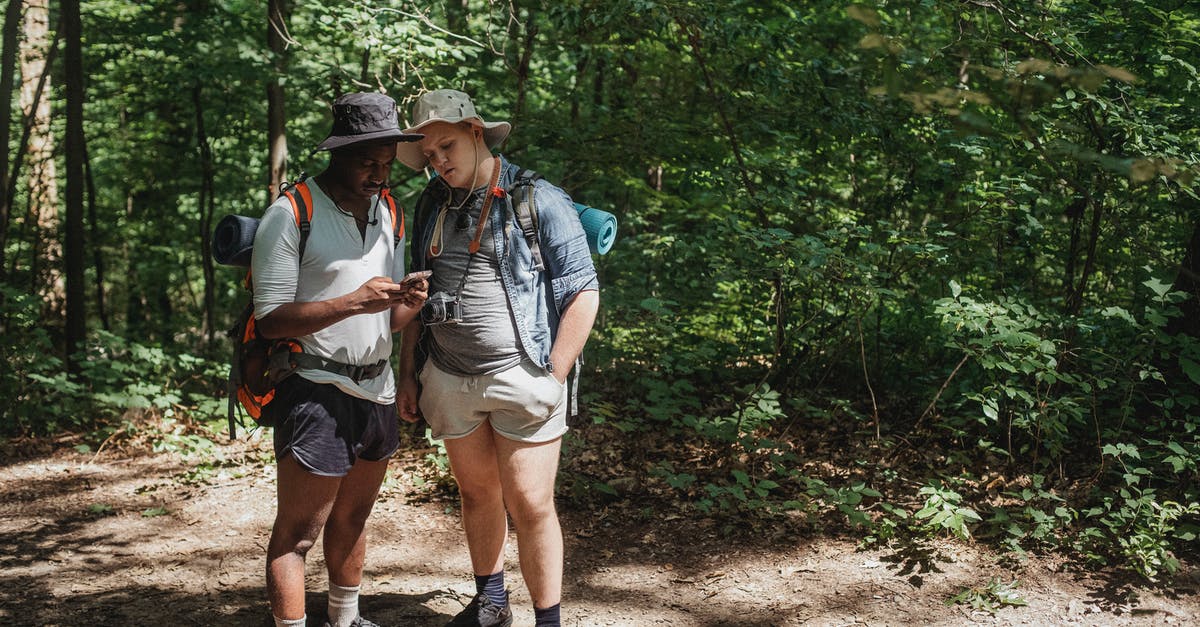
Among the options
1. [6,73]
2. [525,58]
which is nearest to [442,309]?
[525,58]

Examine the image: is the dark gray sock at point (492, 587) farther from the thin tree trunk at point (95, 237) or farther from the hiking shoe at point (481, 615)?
the thin tree trunk at point (95, 237)

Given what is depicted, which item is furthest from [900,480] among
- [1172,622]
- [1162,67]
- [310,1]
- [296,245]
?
[310,1]

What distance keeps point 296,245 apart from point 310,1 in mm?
4007

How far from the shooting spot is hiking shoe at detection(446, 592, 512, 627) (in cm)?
339

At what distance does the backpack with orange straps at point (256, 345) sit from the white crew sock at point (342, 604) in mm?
762

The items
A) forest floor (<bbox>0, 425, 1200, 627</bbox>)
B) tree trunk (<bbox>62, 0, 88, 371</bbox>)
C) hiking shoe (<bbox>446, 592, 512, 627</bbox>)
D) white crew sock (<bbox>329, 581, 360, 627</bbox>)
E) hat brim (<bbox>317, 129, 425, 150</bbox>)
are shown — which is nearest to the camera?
hat brim (<bbox>317, 129, 425, 150</bbox>)

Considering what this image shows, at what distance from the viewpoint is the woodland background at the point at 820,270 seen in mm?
4668

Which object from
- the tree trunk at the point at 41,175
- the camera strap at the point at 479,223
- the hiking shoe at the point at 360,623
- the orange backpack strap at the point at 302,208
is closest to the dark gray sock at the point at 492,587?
the hiking shoe at the point at 360,623

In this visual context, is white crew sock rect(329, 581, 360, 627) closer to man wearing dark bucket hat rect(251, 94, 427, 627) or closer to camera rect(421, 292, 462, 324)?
man wearing dark bucket hat rect(251, 94, 427, 627)

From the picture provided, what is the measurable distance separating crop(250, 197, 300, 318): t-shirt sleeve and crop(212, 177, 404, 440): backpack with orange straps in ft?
0.14

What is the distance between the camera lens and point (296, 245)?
2.73 metres

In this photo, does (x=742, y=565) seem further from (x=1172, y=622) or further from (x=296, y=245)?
(x=296, y=245)

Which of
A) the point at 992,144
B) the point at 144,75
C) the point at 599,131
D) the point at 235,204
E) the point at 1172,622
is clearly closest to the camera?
the point at 1172,622

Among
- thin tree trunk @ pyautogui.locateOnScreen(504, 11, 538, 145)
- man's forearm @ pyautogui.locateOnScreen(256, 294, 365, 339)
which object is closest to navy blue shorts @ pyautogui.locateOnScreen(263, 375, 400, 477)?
man's forearm @ pyautogui.locateOnScreen(256, 294, 365, 339)
